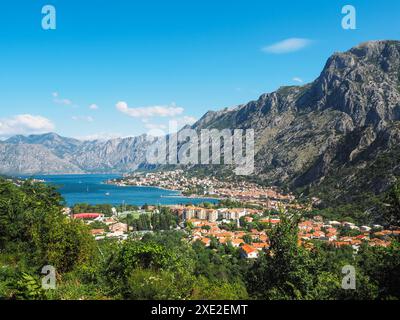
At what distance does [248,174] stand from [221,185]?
15.6 meters

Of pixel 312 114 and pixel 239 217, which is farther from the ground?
pixel 312 114

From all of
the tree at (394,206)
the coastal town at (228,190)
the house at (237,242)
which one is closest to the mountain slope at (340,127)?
the coastal town at (228,190)

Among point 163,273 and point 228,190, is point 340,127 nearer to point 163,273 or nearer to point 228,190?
point 228,190

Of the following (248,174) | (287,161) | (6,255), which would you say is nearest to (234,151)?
(248,174)

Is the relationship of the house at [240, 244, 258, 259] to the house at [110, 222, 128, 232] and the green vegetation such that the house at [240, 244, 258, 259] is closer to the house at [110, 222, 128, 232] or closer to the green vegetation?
the house at [110, 222, 128, 232]

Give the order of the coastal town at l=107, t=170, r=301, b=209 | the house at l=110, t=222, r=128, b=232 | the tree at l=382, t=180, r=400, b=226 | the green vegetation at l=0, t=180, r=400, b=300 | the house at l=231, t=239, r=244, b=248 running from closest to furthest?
the green vegetation at l=0, t=180, r=400, b=300 → the tree at l=382, t=180, r=400, b=226 → the house at l=231, t=239, r=244, b=248 → the house at l=110, t=222, r=128, b=232 → the coastal town at l=107, t=170, r=301, b=209

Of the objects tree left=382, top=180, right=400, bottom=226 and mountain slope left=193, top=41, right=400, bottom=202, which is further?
mountain slope left=193, top=41, right=400, bottom=202

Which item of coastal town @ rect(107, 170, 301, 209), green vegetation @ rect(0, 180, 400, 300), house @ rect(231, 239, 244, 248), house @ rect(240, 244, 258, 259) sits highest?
green vegetation @ rect(0, 180, 400, 300)

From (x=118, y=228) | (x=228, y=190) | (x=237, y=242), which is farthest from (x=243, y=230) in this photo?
(x=228, y=190)

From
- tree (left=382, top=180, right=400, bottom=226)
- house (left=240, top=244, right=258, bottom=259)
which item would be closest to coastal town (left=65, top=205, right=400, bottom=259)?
house (left=240, top=244, right=258, bottom=259)

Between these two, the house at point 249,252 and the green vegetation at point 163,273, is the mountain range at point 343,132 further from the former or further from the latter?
the green vegetation at point 163,273
